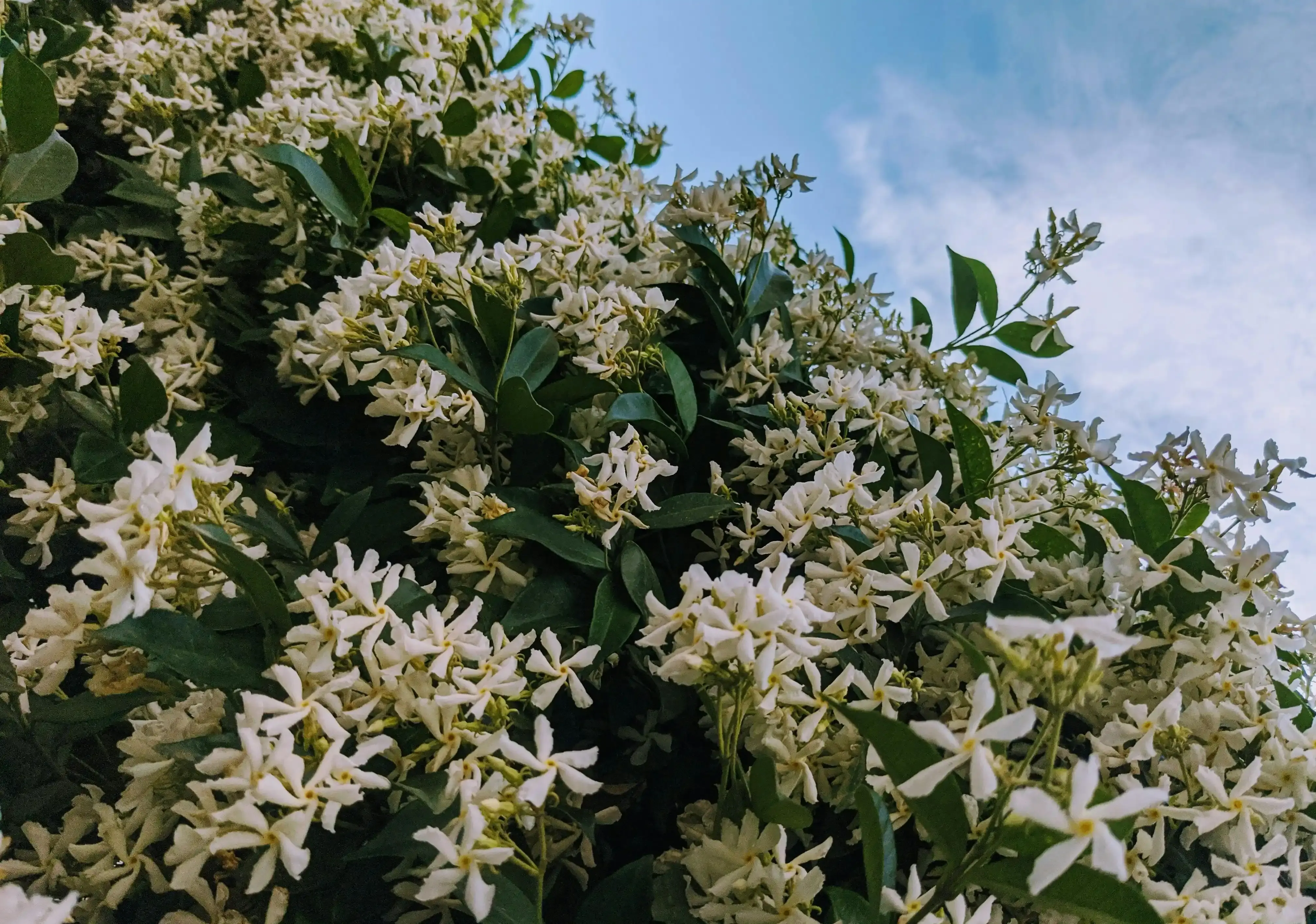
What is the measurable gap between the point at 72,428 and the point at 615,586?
82 cm

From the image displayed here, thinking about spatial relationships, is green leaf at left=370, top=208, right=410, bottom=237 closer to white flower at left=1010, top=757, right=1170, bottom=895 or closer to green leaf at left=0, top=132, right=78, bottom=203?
green leaf at left=0, top=132, right=78, bottom=203

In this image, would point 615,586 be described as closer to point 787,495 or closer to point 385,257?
point 787,495

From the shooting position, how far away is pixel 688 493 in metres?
0.92

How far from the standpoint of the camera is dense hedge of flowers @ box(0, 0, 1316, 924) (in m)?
0.60

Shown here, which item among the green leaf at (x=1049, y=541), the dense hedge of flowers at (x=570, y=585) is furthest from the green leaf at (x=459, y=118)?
the green leaf at (x=1049, y=541)

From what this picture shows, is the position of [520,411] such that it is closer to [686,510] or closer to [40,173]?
[686,510]

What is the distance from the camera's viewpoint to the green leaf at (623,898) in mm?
697

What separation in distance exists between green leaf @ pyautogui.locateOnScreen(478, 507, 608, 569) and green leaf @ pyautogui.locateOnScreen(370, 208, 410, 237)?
1.66 ft

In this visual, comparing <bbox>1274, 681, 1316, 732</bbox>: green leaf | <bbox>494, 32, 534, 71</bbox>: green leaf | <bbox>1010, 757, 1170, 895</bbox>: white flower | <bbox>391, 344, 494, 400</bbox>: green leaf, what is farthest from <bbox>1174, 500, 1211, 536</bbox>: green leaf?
<bbox>494, 32, 534, 71</bbox>: green leaf

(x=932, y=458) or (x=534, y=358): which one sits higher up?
(x=932, y=458)

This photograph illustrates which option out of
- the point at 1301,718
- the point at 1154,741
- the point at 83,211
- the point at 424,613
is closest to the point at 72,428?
the point at 83,211

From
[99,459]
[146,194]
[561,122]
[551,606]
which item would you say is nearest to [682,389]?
[551,606]

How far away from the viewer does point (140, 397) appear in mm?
929

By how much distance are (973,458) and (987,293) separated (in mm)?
416
